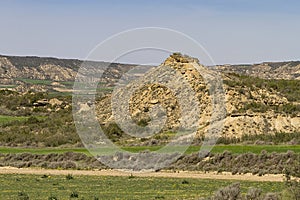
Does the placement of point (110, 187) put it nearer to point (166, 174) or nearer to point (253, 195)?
point (166, 174)

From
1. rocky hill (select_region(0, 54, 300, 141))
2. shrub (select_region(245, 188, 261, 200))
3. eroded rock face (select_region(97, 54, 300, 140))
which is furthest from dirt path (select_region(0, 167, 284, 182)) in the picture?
shrub (select_region(245, 188, 261, 200))

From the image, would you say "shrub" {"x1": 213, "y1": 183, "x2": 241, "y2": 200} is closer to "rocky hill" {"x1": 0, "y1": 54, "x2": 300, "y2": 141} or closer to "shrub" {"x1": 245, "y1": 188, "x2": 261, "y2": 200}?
"shrub" {"x1": 245, "y1": 188, "x2": 261, "y2": 200}

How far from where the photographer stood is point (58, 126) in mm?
64438

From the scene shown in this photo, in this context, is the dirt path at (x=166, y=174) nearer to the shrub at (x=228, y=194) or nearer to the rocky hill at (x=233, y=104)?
the rocky hill at (x=233, y=104)

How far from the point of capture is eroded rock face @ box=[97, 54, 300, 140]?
5003 cm

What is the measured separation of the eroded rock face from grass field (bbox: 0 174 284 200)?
726 inches

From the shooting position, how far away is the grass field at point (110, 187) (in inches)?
916

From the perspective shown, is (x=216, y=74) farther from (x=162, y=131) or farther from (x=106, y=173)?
(x=106, y=173)

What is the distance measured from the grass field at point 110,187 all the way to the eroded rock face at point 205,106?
1845 cm

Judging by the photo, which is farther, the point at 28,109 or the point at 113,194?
the point at 28,109

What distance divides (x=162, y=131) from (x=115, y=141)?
534 cm

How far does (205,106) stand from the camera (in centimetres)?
5781

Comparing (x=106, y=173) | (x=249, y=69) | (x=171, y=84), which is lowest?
(x=106, y=173)

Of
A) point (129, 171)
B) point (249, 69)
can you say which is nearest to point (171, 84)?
point (129, 171)
